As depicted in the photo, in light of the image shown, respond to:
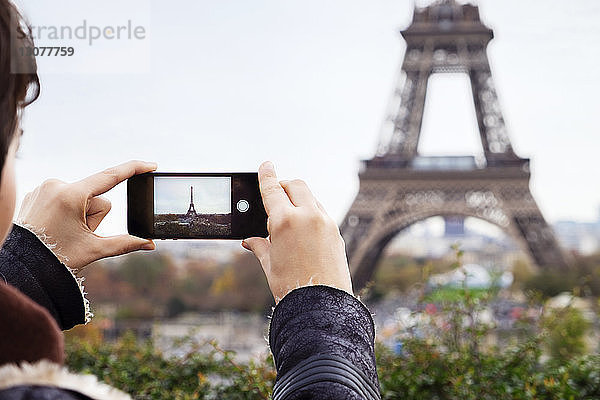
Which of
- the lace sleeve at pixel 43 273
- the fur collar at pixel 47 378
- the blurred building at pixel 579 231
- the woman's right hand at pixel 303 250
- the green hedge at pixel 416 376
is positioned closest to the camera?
the fur collar at pixel 47 378

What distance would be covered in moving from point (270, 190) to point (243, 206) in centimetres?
12

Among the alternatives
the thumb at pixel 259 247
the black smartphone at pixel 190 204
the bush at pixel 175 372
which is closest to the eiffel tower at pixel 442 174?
the bush at pixel 175 372

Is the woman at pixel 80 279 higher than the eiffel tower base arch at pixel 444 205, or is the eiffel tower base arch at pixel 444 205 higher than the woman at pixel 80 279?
the woman at pixel 80 279

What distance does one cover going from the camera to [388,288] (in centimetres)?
966

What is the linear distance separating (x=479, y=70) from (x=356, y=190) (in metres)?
1.95

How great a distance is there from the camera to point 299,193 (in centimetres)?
43

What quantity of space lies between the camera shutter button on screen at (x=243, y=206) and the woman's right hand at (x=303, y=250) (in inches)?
5.3

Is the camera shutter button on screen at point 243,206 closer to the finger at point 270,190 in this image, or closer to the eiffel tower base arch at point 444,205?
the finger at point 270,190

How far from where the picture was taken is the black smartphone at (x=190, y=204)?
55 centimetres

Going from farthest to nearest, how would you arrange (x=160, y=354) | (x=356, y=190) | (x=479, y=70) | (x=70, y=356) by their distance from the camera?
(x=479, y=70) → (x=356, y=190) → (x=70, y=356) → (x=160, y=354)

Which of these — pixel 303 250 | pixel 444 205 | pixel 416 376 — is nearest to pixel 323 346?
pixel 303 250

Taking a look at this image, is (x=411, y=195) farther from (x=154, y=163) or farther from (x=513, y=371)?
(x=154, y=163)

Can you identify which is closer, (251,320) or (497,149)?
(497,149)

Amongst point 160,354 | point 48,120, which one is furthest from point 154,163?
point 48,120
